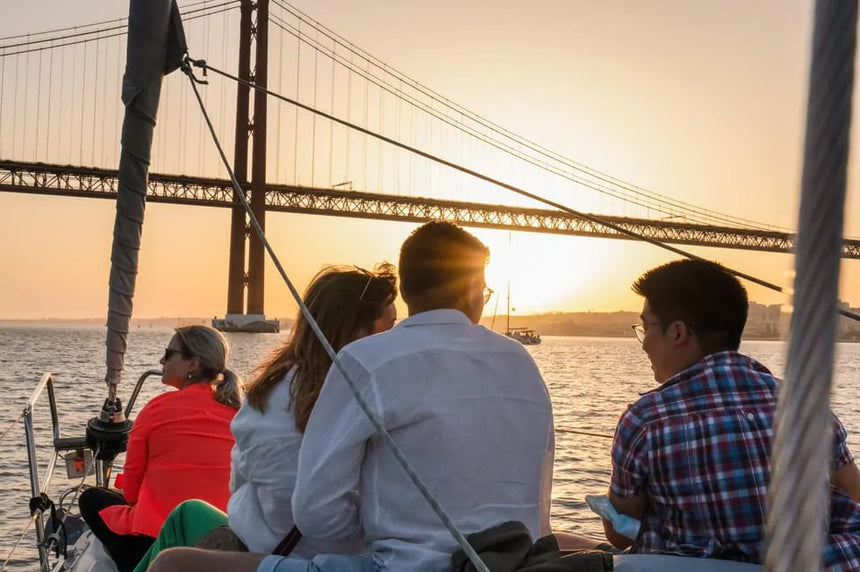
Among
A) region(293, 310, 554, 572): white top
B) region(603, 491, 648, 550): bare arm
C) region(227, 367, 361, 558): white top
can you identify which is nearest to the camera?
region(293, 310, 554, 572): white top

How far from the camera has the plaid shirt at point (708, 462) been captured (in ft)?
4.09

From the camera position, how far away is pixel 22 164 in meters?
30.5

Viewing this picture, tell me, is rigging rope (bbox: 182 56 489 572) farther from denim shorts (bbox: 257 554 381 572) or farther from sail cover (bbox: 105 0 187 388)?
sail cover (bbox: 105 0 187 388)

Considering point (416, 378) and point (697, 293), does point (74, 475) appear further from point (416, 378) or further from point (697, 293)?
point (697, 293)

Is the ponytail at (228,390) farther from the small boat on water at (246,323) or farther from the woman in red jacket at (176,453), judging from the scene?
the small boat on water at (246,323)

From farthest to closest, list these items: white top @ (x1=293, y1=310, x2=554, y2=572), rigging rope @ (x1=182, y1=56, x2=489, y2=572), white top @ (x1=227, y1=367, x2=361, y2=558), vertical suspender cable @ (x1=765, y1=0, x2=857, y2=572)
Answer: white top @ (x1=227, y1=367, x2=361, y2=558) < white top @ (x1=293, y1=310, x2=554, y2=572) < rigging rope @ (x1=182, y1=56, x2=489, y2=572) < vertical suspender cable @ (x1=765, y1=0, x2=857, y2=572)

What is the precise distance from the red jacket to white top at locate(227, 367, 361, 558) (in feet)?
1.81

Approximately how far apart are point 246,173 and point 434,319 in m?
34.5

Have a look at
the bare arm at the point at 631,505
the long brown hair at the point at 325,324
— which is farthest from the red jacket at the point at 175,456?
the bare arm at the point at 631,505

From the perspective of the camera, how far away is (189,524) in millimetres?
1721

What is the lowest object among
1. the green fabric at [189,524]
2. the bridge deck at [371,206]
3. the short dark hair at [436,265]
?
the green fabric at [189,524]

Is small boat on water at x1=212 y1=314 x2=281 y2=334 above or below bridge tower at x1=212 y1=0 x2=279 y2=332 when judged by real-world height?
below

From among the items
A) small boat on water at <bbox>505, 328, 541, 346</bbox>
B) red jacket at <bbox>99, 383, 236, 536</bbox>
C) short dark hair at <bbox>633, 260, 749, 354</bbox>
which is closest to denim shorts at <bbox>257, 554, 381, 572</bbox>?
short dark hair at <bbox>633, 260, 749, 354</bbox>

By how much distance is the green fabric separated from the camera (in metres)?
1.70
